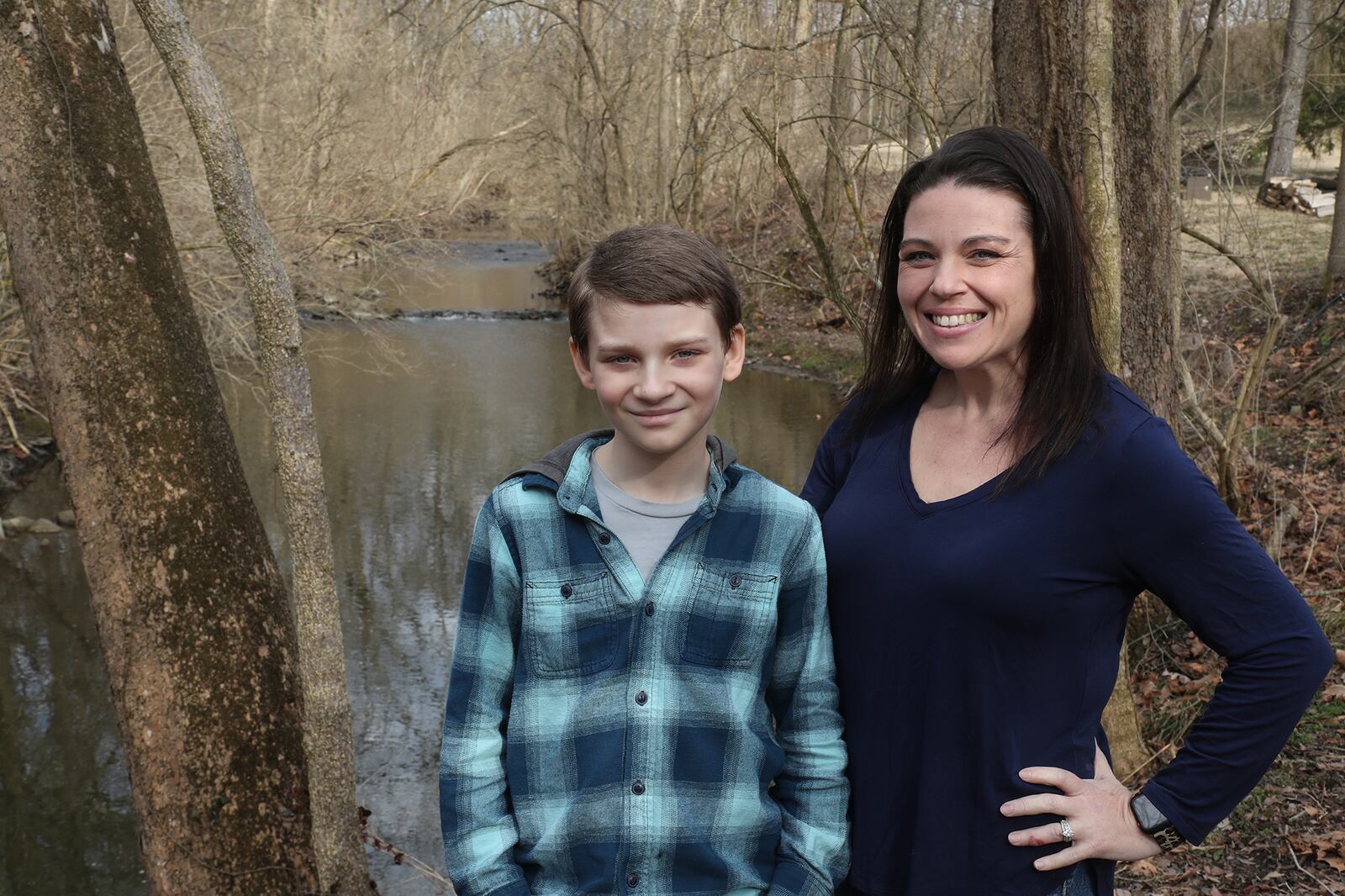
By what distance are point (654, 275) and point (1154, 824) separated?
44.8 inches

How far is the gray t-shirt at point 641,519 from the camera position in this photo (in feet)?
5.91

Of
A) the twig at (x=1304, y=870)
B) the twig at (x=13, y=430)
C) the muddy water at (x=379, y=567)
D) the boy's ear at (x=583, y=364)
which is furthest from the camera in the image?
the twig at (x=13, y=430)

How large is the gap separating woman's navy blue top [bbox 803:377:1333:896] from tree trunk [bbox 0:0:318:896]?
2766 millimetres

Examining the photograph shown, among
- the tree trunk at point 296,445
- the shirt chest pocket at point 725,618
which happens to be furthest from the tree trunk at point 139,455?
the shirt chest pocket at point 725,618

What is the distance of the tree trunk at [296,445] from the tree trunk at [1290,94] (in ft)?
26.4

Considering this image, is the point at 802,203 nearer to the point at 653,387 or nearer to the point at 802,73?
the point at 653,387

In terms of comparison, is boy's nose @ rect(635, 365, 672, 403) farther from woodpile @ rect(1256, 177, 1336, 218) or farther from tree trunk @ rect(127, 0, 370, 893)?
woodpile @ rect(1256, 177, 1336, 218)

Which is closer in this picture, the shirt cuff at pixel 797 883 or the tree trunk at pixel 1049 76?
the shirt cuff at pixel 797 883

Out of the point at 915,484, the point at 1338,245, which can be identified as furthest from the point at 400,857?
the point at 1338,245

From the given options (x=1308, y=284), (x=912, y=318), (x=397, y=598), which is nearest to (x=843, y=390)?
(x=1308, y=284)

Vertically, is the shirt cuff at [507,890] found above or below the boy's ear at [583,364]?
below

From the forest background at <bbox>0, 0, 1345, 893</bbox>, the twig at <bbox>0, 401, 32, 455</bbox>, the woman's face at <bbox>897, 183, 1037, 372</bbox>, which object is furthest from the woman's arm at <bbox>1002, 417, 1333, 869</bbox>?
the twig at <bbox>0, 401, 32, 455</bbox>

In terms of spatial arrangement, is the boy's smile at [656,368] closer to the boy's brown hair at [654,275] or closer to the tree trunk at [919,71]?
the boy's brown hair at [654,275]

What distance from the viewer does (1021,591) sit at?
1.70 m
